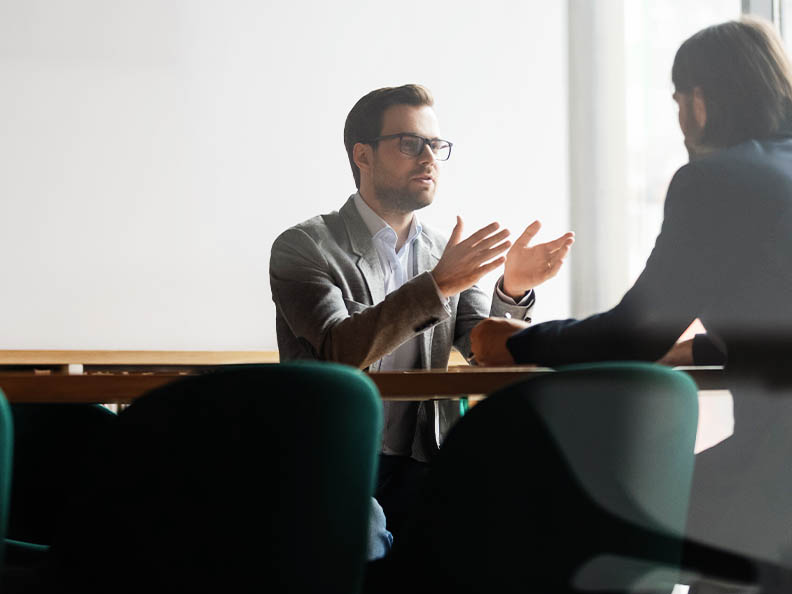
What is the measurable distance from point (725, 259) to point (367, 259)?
109cm

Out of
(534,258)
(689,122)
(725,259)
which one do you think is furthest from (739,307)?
(534,258)

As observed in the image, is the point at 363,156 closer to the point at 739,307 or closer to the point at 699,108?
the point at 699,108

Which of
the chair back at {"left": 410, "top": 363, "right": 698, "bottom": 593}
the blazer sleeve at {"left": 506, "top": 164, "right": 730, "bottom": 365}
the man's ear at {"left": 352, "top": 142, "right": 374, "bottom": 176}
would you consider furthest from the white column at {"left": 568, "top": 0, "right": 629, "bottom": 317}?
the chair back at {"left": 410, "top": 363, "right": 698, "bottom": 593}

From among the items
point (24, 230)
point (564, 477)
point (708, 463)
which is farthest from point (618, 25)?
point (564, 477)

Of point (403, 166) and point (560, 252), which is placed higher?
point (403, 166)

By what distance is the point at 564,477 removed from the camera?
0.91m

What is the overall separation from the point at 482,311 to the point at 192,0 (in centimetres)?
239

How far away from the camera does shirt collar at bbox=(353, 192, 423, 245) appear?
2.40m

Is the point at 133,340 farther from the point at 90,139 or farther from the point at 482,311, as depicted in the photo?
the point at 482,311

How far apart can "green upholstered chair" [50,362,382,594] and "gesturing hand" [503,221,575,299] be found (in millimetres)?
1201

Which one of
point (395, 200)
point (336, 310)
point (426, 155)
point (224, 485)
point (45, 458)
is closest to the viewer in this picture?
point (224, 485)

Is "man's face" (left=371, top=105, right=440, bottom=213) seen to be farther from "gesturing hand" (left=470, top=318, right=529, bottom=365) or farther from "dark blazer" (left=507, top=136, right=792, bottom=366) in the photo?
"dark blazer" (left=507, top=136, right=792, bottom=366)

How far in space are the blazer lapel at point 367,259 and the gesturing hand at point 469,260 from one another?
1.16 ft

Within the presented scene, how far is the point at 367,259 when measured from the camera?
2.30m
